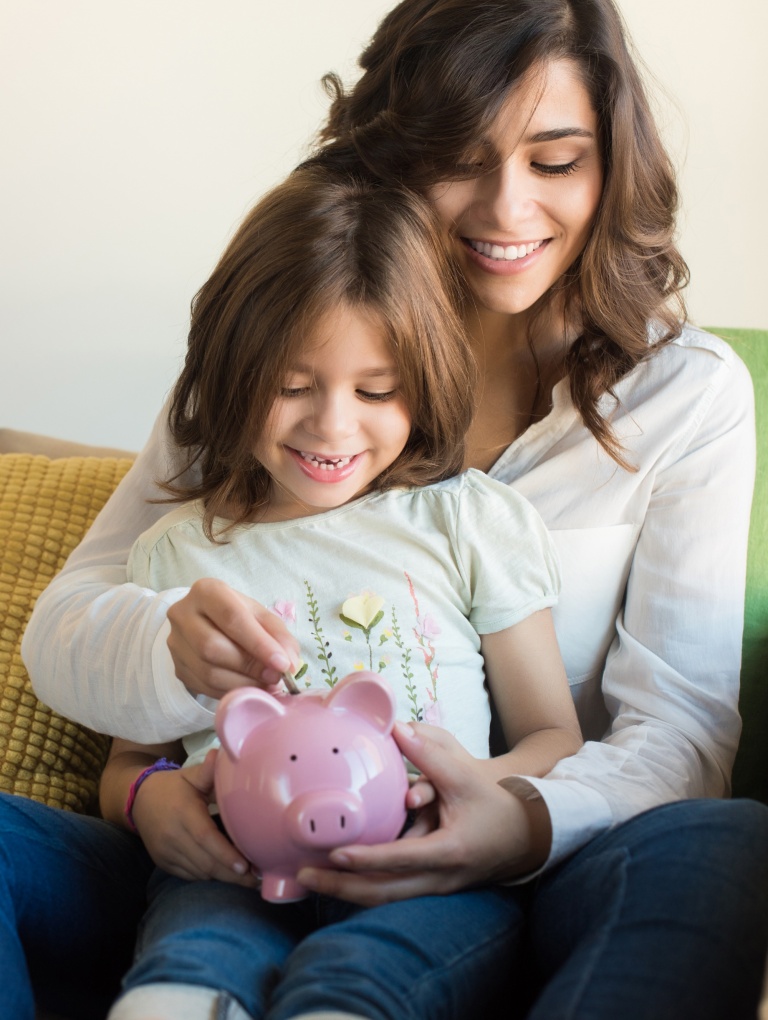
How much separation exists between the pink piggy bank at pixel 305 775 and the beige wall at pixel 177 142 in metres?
1.27

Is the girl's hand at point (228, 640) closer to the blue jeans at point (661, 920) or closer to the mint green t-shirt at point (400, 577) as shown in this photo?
the mint green t-shirt at point (400, 577)

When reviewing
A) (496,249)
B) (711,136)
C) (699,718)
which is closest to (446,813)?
(699,718)

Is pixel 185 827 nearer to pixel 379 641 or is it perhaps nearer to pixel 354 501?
pixel 379 641

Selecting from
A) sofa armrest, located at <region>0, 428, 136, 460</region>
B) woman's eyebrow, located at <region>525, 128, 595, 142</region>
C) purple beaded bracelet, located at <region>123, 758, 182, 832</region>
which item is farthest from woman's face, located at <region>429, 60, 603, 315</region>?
sofa armrest, located at <region>0, 428, 136, 460</region>

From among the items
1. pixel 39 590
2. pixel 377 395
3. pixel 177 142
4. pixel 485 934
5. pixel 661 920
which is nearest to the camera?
pixel 661 920

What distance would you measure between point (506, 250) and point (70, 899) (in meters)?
0.74

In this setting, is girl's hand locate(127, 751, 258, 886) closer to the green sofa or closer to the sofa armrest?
A: the green sofa

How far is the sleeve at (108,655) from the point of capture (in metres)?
1.02

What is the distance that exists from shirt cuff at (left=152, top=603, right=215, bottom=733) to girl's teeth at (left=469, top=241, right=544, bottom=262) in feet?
1.65

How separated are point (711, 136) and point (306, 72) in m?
0.67

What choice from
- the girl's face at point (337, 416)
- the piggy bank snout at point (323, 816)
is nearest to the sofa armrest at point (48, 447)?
the girl's face at point (337, 416)

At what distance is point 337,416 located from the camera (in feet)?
3.46

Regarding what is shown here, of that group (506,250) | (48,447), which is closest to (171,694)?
(506,250)

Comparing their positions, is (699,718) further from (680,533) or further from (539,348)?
Answer: (539,348)
